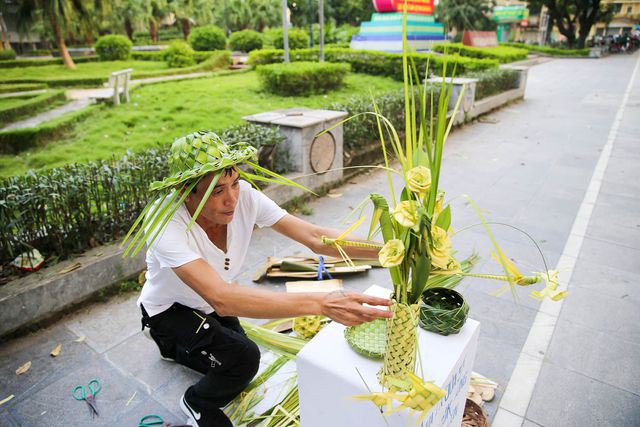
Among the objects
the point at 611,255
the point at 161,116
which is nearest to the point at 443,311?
the point at 611,255

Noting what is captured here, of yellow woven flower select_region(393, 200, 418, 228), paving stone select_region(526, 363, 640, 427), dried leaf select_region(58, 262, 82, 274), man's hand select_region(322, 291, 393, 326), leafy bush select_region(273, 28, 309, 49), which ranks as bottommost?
paving stone select_region(526, 363, 640, 427)

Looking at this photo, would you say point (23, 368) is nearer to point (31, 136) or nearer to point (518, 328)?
point (518, 328)

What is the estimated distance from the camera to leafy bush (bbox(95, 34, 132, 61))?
79.6ft

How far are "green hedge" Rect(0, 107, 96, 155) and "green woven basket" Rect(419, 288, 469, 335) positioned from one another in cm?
885

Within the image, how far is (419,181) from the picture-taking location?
1275 mm

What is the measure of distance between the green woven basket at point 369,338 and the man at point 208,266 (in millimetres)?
284

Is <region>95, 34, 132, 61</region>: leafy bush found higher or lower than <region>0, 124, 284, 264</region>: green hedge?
higher

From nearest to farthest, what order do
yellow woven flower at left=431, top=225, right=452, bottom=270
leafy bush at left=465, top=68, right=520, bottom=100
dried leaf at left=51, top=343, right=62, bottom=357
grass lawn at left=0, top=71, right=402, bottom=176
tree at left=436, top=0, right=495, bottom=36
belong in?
yellow woven flower at left=431, top=225, right=452, bottom=270 → dried leaf at left=51, top=343, right=62, bottom=357 → grass lawn at left=0, top=71, right=402, bottom=176 → leafy bush at left=465, top=68, right=520, bottom=100 → tree at left=436, top=0, right=495, bottom=36

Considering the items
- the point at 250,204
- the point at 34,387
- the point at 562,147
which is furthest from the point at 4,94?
the point at 562,147

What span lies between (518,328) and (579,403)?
2.25 feet

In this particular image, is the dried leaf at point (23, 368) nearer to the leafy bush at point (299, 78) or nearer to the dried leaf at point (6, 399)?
the dried leaf at point (6, 399)

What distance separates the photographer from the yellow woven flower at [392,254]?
125 cm

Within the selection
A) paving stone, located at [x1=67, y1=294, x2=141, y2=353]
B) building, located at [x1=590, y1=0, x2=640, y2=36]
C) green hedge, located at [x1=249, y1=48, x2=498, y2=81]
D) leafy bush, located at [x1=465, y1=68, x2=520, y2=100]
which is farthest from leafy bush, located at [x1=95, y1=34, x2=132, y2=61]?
building, located at [x1=590, y1=0, x2=640, y2=36]

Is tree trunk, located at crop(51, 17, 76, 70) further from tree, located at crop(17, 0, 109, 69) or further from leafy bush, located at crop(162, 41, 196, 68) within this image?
leafy bush, located at crop(162, 41, 196, 68)
